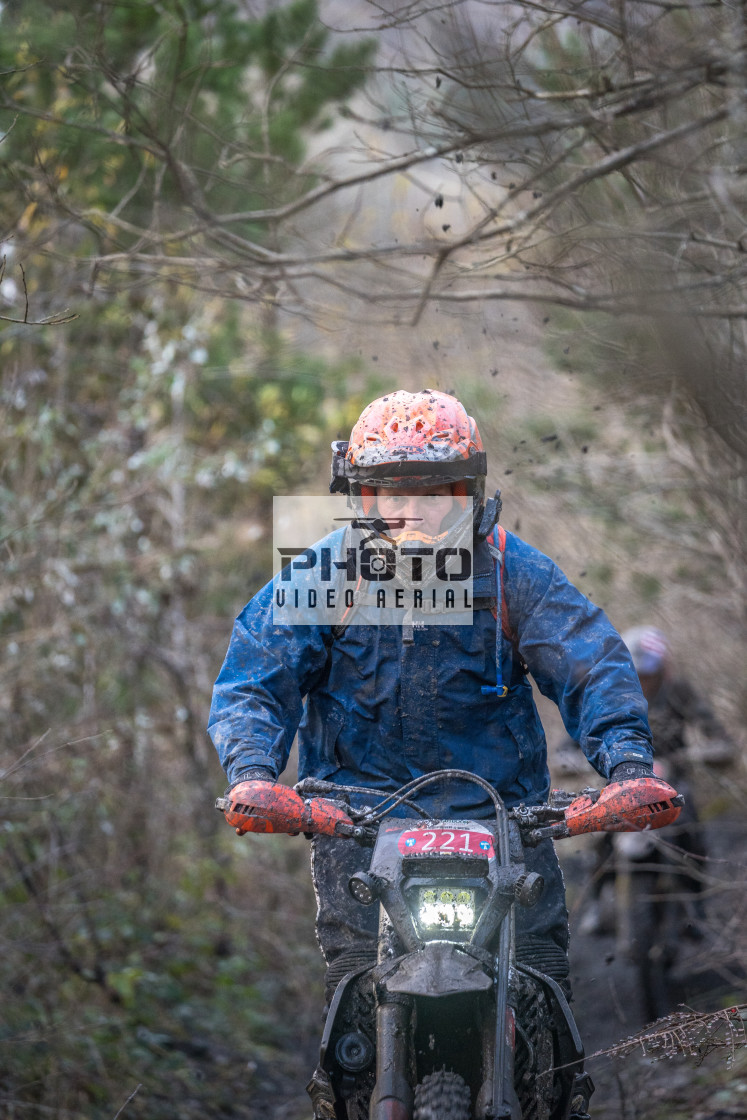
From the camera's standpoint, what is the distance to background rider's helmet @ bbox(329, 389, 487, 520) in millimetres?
3797

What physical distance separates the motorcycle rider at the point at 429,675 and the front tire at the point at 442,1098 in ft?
2.59

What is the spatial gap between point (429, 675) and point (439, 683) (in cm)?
4

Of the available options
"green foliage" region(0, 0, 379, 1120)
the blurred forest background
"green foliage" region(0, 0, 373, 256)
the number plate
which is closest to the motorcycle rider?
the number plate

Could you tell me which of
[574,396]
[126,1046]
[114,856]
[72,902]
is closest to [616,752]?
[126,1046]

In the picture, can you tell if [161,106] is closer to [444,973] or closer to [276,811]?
[276,811]

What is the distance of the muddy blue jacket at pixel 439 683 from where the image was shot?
3.74 meters

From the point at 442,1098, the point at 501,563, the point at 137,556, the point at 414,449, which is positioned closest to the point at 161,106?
the point at 137,556

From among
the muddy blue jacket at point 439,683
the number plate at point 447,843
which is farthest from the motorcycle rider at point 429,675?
the number plate at point 447,843

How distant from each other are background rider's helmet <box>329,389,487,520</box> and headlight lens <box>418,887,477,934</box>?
4.45 feet

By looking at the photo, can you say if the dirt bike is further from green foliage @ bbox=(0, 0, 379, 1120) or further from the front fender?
green foliage @ bbox=(0, 0, 379, 1120)

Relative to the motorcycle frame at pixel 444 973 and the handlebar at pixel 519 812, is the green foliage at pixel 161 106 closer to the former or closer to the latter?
the handlebar at pixel 519 812

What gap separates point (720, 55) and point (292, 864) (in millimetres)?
6316

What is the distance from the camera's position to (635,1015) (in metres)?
6.62

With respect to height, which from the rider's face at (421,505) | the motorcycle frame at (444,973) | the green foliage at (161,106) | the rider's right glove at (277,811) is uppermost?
the green foliage at (161,106)
